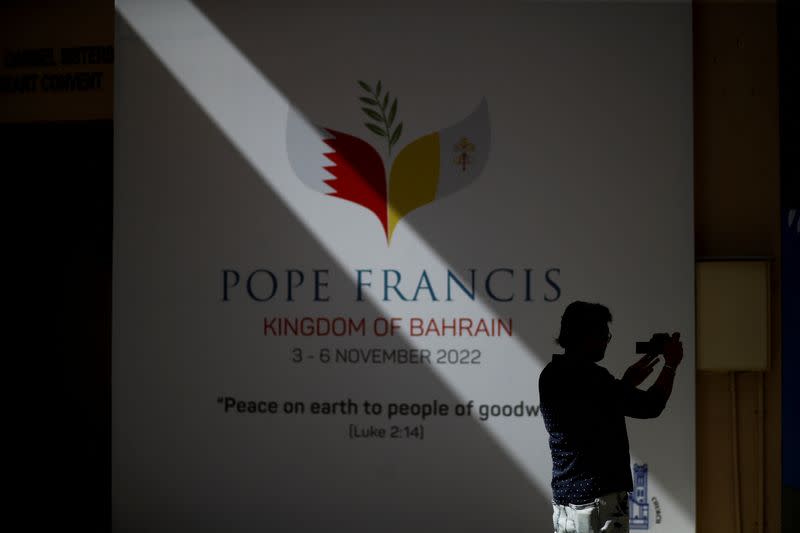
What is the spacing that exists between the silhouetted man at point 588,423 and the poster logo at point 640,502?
1425 mm

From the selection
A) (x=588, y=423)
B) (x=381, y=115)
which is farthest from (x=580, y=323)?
(x=381, y=115)

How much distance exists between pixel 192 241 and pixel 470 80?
1874 mm

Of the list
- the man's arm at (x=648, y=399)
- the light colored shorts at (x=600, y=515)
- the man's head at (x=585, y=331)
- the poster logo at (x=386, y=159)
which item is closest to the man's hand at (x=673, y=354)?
the man's arm at (x=648, y=399)

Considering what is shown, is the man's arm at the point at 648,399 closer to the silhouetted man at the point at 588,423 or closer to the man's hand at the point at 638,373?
the silhouetted man at the point at 588,423

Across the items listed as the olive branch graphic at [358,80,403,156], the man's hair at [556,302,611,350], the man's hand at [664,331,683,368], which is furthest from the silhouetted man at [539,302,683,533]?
the olive branch graphic at [358,80,403,156]

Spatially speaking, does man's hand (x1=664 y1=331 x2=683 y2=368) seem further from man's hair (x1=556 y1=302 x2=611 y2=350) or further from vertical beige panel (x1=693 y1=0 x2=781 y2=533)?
vertical beige panel (x1=693 y1=0 x2=781 y2=533)

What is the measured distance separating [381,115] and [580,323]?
200 centimetres

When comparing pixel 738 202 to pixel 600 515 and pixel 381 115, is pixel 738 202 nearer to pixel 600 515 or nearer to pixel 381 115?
pixel 381 115

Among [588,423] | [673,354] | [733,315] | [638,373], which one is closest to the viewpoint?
[588,423]

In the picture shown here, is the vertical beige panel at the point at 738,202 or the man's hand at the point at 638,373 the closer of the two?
the man's hand at the point at 638,373

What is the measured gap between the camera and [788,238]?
389cm

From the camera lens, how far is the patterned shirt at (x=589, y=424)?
2.64m

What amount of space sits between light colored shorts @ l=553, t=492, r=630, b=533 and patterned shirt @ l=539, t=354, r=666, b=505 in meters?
0.03

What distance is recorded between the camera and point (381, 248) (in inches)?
163
